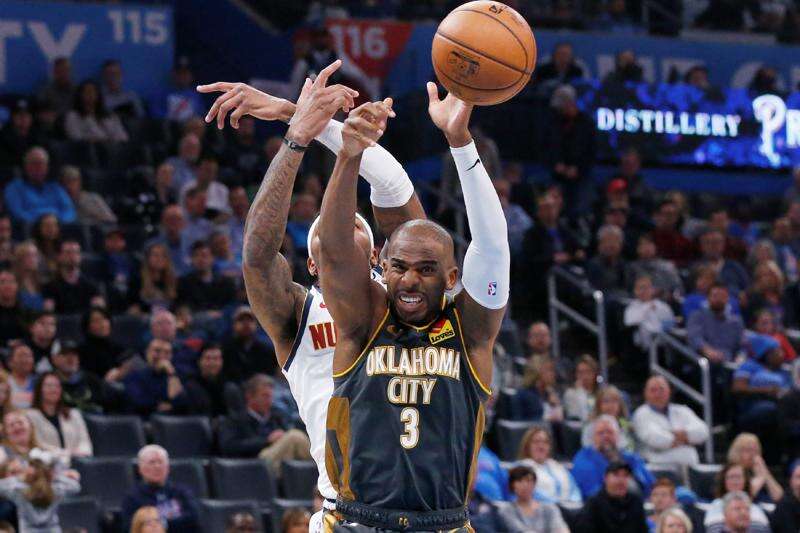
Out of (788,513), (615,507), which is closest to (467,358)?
(615,507)

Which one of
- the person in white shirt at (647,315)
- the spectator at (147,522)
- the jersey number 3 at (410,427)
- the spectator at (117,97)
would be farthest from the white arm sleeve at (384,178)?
the spectator at (117,97)

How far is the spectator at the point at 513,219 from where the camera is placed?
17.7 meters

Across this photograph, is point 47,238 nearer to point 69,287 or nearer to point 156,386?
point 69,287

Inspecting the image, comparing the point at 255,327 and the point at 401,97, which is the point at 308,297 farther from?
the point at 401,97

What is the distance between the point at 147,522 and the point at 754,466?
19.4ft

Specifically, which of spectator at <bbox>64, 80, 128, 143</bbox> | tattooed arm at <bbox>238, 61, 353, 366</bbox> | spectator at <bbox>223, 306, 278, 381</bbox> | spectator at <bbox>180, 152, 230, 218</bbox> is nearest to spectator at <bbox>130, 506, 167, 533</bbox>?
spectator at <bbox>223, 306, 278, 381</bbox>

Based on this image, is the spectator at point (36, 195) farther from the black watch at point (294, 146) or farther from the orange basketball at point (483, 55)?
the orange basketball at point (483, 55)

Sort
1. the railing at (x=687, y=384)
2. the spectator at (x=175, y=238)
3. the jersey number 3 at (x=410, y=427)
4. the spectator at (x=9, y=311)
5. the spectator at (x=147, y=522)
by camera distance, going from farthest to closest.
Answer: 1. the railing at (x=687, y=384)
2. the spectator at (x=175, y=238)
3. the spectator at (x=9, y=311)
4. the spectator at (x=147, y=522)
5. the jersey number 3 at (x=410, y=427)

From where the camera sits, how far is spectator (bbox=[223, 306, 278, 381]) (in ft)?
46.6

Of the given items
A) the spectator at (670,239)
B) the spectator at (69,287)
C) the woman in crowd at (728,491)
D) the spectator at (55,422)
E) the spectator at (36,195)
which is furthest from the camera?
the spectator at (670,239)

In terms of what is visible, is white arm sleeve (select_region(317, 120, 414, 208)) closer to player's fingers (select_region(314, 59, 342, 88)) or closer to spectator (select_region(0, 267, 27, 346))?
player's fingers (select_region(314, 59, 342, 88))

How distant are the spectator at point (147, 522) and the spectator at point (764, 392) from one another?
7.22 meters

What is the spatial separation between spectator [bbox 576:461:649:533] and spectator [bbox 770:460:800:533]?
52.7 inches

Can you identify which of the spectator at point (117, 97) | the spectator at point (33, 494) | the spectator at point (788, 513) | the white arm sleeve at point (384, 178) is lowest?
the spectator at point (788, 513)
